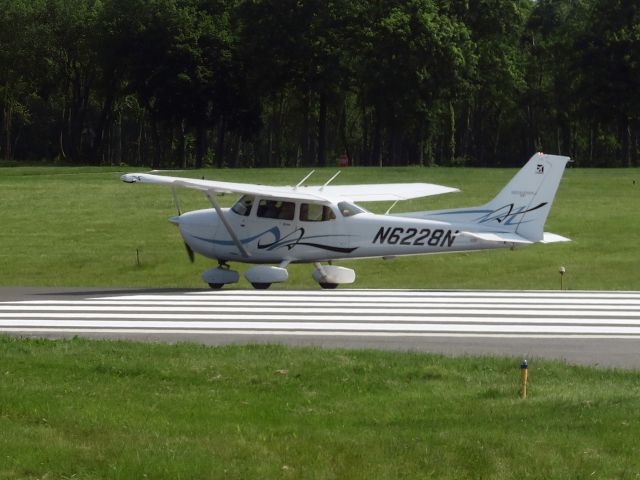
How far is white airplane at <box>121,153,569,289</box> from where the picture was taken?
75.0 feet

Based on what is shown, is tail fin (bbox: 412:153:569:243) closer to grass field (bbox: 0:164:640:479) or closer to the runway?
the runway

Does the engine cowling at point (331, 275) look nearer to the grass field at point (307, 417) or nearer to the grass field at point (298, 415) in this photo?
the grass field at point (298, 415)

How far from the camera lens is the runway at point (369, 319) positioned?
15125mm

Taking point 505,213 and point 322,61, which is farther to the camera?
point 322,61

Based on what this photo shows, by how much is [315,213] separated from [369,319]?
22.7ft

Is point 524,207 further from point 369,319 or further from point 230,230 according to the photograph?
point 369,319

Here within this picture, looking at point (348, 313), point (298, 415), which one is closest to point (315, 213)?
point (348, 313)

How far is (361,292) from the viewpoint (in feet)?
69.7

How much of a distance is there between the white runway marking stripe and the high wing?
9.49 feet

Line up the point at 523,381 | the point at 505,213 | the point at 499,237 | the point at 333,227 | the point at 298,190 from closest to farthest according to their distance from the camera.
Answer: the point at 523,381, the point at 499,237, the point at 505,213, the point at 333,227, the point at 298,190

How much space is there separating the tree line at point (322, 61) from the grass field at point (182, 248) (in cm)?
2519

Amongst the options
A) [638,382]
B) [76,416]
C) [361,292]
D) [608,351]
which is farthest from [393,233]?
[76,416]

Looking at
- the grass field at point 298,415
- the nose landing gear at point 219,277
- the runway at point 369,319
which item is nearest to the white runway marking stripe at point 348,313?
the runway at point 369,319

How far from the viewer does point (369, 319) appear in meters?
17.2
